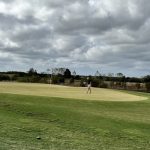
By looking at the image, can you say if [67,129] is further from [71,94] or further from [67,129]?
[71,94]

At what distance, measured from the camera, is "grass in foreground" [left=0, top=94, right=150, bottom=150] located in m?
15.9

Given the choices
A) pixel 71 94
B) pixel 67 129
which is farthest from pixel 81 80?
pixel 67 129

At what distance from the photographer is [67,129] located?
19.6 metres

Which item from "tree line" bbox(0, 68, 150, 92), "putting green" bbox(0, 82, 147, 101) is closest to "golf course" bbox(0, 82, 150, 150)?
"putting green" bbox(0, 82, 147, 101)

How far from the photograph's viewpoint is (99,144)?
1686cm

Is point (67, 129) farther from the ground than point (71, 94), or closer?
closer

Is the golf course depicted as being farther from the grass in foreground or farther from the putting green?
the putting green

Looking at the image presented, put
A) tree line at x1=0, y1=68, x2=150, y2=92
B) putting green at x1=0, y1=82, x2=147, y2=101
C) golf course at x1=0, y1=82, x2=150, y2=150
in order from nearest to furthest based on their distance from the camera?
golf course at x1=0, y1=82, x2=150, y2=150, putting green at x1=0, y1=82, x2=147, y2=101, tree line at x1=0, y1=68, x2=150, y2=92

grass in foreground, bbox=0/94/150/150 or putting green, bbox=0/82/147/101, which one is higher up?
putting green, bbox=0/82/147/101

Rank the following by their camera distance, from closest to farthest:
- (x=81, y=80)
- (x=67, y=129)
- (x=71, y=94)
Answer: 1. (x=67, y=129)
2. (x=71, y=94)
3. (x=81, y=80)

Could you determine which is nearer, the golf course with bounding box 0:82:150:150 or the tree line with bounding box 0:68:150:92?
the golf course with bounding box 0:82:150:150

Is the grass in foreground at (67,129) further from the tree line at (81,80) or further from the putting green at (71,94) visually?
the tree line at (81,80)

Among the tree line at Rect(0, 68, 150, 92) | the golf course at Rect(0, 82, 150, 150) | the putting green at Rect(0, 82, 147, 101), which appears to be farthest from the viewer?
the tree line at Rect(0, 68, 150, 92)

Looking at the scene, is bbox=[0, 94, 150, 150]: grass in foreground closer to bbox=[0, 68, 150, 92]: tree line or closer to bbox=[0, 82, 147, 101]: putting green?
bbox=[0, 82, 147, 101]: putting green
